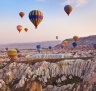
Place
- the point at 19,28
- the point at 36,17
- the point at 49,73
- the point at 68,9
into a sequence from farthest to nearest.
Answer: the point at 19,28 < the point at 68,9 < the point at 49,73 < the point at 36,17

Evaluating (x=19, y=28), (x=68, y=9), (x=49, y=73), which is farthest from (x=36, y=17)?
(x=19, y=28)

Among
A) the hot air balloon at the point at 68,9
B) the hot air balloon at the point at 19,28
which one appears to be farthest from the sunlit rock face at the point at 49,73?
the hot air balloon at the point at 19,28

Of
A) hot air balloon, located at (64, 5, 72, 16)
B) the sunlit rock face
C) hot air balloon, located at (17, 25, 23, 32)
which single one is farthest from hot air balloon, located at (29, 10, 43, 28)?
hot air balloon, located at (17, 25, 23, 32)

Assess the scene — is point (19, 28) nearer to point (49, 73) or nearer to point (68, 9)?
point (68, 9)

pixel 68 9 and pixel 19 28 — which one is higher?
pixel 68 9

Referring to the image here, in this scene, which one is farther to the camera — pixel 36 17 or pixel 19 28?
pixel 19 28

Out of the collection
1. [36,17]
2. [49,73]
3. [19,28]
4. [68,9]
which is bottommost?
[49,73]

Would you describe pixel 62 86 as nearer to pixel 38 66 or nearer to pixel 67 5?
pixel 38 66
